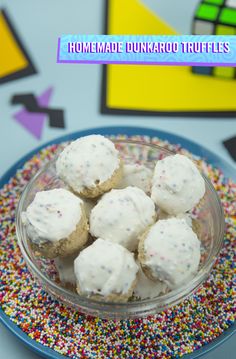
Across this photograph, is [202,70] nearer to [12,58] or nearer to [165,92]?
[165,92]

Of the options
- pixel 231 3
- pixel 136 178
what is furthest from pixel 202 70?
pixel 136 178

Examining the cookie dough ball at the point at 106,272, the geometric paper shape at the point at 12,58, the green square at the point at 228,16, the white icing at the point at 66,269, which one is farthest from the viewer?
the geometric paper shape at the point at 12,58

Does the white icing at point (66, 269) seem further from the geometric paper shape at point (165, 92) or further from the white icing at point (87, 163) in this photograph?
the geometric paper shape at point (165, 92)

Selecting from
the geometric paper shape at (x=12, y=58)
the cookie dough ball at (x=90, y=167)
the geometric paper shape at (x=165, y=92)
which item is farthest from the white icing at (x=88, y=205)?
the geometric paper shape at (x=12, y=58)

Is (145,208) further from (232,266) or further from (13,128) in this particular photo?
(13,128)

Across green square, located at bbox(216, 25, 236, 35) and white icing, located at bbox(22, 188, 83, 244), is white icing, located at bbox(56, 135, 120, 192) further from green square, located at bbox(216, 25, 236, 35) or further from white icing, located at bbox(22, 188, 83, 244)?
green square, located at bbox(216, 25, 236, 35)

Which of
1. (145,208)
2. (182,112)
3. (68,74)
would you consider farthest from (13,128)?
(145,208)
